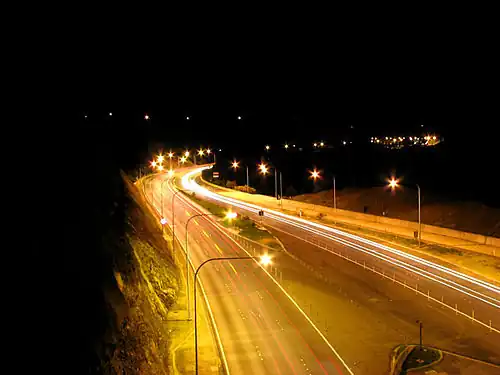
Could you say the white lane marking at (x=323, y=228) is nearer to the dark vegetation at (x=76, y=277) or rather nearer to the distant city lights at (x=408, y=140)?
the dark vegetation at (x=76, y=277)

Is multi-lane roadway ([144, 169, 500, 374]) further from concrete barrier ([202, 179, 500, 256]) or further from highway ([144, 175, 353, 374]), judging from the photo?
concrete barrier ([202, 179, 500, 256])

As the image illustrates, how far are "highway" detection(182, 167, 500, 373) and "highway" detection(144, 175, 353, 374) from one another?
5.92 ft

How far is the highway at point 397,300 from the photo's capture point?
32062mm

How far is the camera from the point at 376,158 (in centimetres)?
10800

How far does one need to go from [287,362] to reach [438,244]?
29393mm

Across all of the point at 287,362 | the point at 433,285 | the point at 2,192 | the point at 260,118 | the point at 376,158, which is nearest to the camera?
the point at 2,192

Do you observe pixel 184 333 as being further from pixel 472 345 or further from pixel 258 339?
pixel 472 345

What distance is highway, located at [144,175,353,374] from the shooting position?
29.3m

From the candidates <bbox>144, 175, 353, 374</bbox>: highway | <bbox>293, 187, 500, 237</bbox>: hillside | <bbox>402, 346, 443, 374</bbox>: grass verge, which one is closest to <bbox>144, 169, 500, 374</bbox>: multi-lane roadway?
<bbox>144, 175, 353, 374</bbox>: highway

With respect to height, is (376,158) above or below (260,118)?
below

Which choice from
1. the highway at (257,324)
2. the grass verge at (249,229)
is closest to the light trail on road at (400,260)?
the grass verge at (249,229)

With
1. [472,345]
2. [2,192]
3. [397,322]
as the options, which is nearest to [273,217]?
[397,322]

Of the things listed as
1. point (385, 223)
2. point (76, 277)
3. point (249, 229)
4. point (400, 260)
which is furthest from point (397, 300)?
point (249, 229)

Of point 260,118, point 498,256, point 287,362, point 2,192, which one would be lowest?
point 287,362
